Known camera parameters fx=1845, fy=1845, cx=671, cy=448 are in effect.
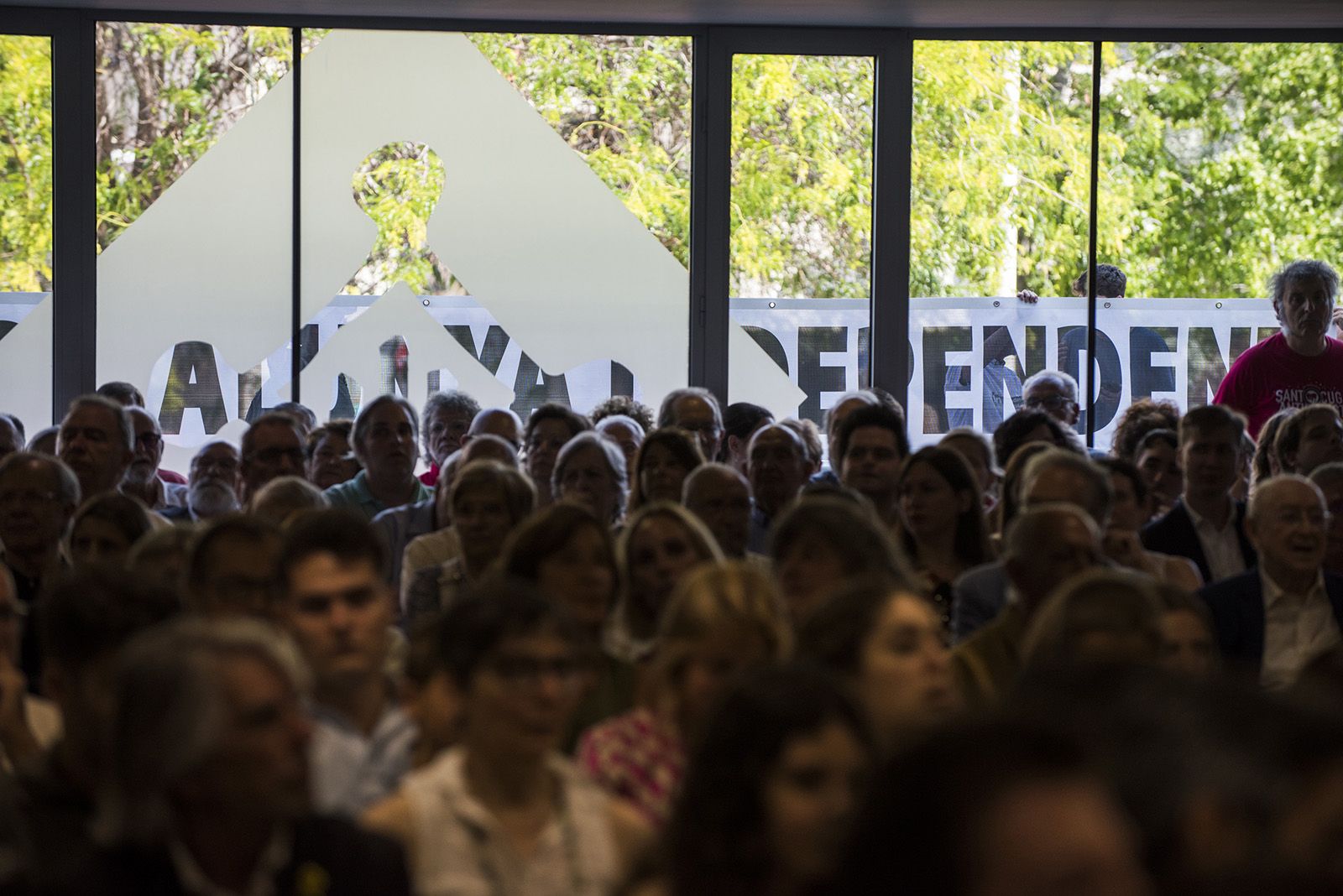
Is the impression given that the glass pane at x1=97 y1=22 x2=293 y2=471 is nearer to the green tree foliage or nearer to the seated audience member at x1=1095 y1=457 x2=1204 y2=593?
the green tree foliage

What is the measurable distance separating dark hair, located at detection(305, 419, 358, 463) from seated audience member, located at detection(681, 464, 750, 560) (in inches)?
99.4

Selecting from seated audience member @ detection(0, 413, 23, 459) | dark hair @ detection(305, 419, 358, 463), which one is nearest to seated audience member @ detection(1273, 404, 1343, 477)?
dark hair @ detection(305, 419, 358, 463)

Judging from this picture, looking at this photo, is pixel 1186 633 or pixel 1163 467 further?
pixel 1163 467

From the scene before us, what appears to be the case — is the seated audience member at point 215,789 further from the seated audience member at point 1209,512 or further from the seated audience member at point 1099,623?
the seated audience member at point 1209,512

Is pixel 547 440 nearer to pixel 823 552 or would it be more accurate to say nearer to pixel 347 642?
pixel 823 552

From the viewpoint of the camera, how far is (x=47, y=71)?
29.8ft

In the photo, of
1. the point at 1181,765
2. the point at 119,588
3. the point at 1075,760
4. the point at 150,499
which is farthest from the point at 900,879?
the point at 150,499

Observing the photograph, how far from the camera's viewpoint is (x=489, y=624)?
116 inches

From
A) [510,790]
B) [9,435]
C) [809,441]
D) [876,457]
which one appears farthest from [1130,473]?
[9,435]

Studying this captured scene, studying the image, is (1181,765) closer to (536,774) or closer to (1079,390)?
(536,774)

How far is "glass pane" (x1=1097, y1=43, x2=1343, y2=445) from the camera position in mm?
9688

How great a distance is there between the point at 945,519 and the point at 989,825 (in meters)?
3.88

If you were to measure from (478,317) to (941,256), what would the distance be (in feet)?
7.98

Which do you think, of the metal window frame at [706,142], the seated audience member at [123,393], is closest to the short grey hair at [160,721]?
the seated audience member at [123,393]
